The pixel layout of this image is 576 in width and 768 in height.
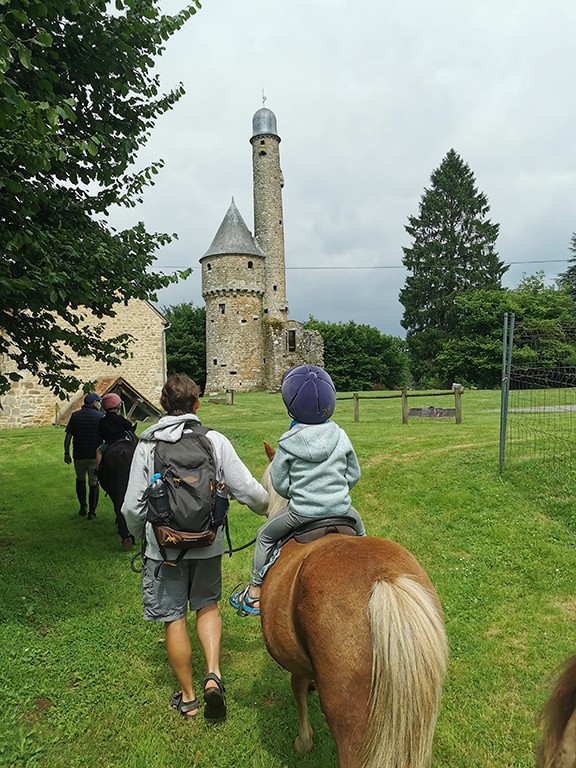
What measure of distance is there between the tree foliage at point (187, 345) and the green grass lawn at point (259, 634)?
41053 mm

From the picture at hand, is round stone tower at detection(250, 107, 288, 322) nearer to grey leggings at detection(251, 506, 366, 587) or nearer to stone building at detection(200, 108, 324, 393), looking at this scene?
stone building at detection(200, 108, 324, 393)

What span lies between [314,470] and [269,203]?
4388 centimetres

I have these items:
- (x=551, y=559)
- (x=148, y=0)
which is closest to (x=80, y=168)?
(x=148, y=0)

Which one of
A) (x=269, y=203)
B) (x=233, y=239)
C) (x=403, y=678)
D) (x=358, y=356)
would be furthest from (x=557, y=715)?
(x=358, y=356)

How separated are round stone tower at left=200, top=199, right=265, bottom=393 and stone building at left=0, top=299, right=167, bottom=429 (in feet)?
45.9

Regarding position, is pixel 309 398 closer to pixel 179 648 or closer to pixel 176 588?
pixel 176 588

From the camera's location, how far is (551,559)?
5.52 metres

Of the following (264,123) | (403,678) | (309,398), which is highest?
(264,123)

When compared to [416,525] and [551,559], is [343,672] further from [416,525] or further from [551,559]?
[416,525]

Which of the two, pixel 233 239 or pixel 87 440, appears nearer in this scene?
pixel 87 440

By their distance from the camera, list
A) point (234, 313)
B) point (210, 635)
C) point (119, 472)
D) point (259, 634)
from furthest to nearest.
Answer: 1. point (234, 313)
2. point (119, 472)
3. point (259, 634)
4. point (210, 635)

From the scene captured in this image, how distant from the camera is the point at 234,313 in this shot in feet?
140

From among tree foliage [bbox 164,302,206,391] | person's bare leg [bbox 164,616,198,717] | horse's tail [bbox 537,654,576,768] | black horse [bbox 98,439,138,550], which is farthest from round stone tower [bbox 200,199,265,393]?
horse's tail [bbox 537,654,576,768]

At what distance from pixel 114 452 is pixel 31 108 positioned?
176 inches
